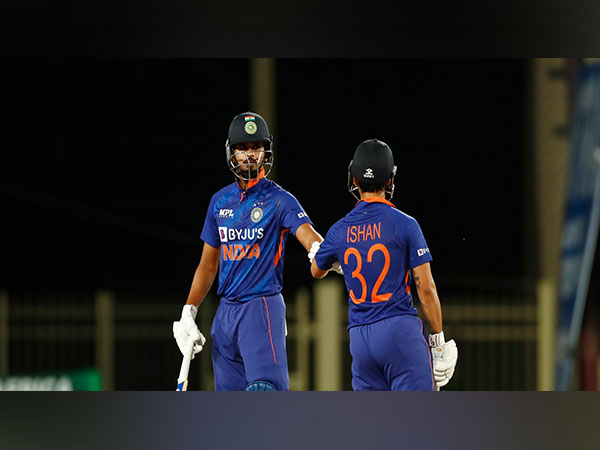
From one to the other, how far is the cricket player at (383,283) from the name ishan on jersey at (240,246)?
488 mm

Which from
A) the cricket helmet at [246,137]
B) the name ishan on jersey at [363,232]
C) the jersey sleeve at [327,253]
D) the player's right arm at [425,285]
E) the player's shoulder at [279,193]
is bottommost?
the player's right arm at [425,285]

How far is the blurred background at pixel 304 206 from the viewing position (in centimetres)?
1016

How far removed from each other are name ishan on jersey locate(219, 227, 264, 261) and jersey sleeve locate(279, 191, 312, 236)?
140mm

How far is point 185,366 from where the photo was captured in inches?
199

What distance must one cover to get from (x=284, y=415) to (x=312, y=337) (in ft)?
25.1

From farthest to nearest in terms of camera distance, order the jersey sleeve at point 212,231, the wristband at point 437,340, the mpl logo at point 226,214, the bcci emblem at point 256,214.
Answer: the jersey sleeve at point 212,231, the mpl logo at point 226,214, the bcci emblem at point 256,214, the wristband at point 437,340

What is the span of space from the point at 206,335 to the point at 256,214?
6.22 metres

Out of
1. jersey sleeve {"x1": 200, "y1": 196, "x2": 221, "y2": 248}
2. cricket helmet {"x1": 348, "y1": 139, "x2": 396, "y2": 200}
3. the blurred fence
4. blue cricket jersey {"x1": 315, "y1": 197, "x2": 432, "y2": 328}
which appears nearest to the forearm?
jersey sleeve {"x1": 200, "y1": 196, "x2": 221, "y2": 248}

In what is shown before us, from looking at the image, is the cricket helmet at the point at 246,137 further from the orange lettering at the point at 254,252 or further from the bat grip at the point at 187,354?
the bat grip at the point at 187,354

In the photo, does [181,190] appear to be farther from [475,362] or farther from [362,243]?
[362,243]

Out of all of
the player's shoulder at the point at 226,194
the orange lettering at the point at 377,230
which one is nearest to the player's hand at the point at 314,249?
the orange lettering at the point at 377,230

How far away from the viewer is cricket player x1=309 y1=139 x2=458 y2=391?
4.45 m

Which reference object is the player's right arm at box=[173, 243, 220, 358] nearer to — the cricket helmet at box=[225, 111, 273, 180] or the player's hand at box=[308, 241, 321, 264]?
the cricket helmet at box=[225, 111, 273, 180]

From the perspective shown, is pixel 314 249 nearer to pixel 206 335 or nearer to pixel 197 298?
pixel 197 298
